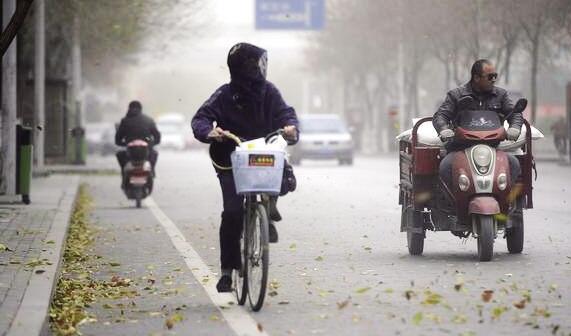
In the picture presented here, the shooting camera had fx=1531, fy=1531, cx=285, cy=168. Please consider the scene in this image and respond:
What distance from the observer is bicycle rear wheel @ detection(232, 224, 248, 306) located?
9562 millimetres

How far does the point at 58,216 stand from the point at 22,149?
386cm

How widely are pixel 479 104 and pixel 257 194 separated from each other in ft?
12.6

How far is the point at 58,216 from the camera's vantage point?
60.7 ft

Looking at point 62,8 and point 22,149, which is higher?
point 62,8

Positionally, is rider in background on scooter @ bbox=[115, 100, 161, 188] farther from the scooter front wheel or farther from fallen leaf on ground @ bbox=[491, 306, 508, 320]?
fallen leaf on ground @ bbox=[491, 306, 508, 320]

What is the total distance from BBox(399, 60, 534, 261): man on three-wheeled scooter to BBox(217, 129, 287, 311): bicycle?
Result: 3.21m

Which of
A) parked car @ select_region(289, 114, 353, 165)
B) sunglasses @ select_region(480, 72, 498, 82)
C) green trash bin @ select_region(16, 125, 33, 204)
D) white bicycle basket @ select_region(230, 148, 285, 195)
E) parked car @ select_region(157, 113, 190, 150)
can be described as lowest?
Result: parked car @ select_region(157, 113, 190, 150)

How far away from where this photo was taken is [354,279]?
Answer: 1143 centimetres

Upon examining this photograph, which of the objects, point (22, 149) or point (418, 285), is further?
point (22, 149)

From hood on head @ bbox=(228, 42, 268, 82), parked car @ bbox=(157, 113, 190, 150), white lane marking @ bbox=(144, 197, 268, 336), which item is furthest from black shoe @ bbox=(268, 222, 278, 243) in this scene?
parked car @ bbox=(157, 113, 190, 150)

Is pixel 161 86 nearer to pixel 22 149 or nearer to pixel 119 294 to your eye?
pixel 22 149

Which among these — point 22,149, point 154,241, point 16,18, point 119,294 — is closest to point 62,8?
point 22,149

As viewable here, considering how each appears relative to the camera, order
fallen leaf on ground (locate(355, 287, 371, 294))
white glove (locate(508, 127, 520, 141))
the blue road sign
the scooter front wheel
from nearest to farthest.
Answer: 1. fallen leaf on ground (locate(355, 287, 371, 294))
2. the scooter front wheel
3. white glove (locate(508, 127, 520, 141))
4. the blue road sign

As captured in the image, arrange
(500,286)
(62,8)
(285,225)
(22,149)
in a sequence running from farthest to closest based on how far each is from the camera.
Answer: (62,8)
(22,149)
(285,225)
(500,286)
